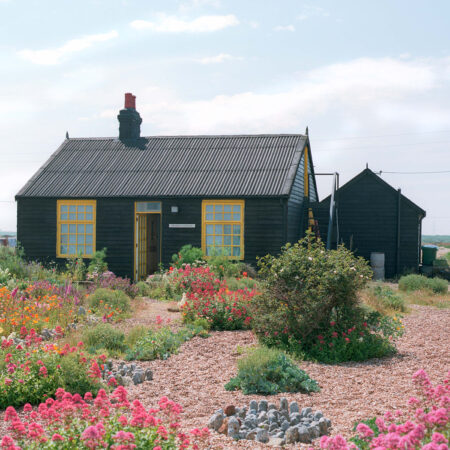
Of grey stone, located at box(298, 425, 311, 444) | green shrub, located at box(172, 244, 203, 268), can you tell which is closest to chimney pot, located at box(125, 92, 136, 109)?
green shrub, located at box(172, 244, 203, 268)

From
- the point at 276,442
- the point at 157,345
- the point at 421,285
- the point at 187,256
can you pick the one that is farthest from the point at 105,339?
the point at 421,285

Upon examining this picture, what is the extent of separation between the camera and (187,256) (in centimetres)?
1561

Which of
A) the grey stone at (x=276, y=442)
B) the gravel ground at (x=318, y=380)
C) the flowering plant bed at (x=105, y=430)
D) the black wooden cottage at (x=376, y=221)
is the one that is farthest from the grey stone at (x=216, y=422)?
the black wooden cottage at (x=376, y=221)

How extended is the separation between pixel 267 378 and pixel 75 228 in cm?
1266

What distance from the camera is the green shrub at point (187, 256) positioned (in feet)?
51.0

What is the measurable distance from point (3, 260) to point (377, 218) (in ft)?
39.6

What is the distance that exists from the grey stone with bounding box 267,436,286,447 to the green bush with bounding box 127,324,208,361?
305 cm

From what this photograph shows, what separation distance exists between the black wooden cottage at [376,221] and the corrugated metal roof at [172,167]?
2744 mm

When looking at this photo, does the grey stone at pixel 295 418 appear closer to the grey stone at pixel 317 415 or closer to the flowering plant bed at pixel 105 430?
the grey stone at pixel 317 415

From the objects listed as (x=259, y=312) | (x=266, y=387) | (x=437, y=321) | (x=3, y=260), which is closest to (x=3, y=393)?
(x=266, y=387)

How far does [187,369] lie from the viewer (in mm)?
6633

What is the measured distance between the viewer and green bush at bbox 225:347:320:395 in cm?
559

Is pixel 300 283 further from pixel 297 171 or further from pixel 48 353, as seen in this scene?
pixel 297 171

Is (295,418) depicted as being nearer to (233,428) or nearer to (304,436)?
(304,436)
